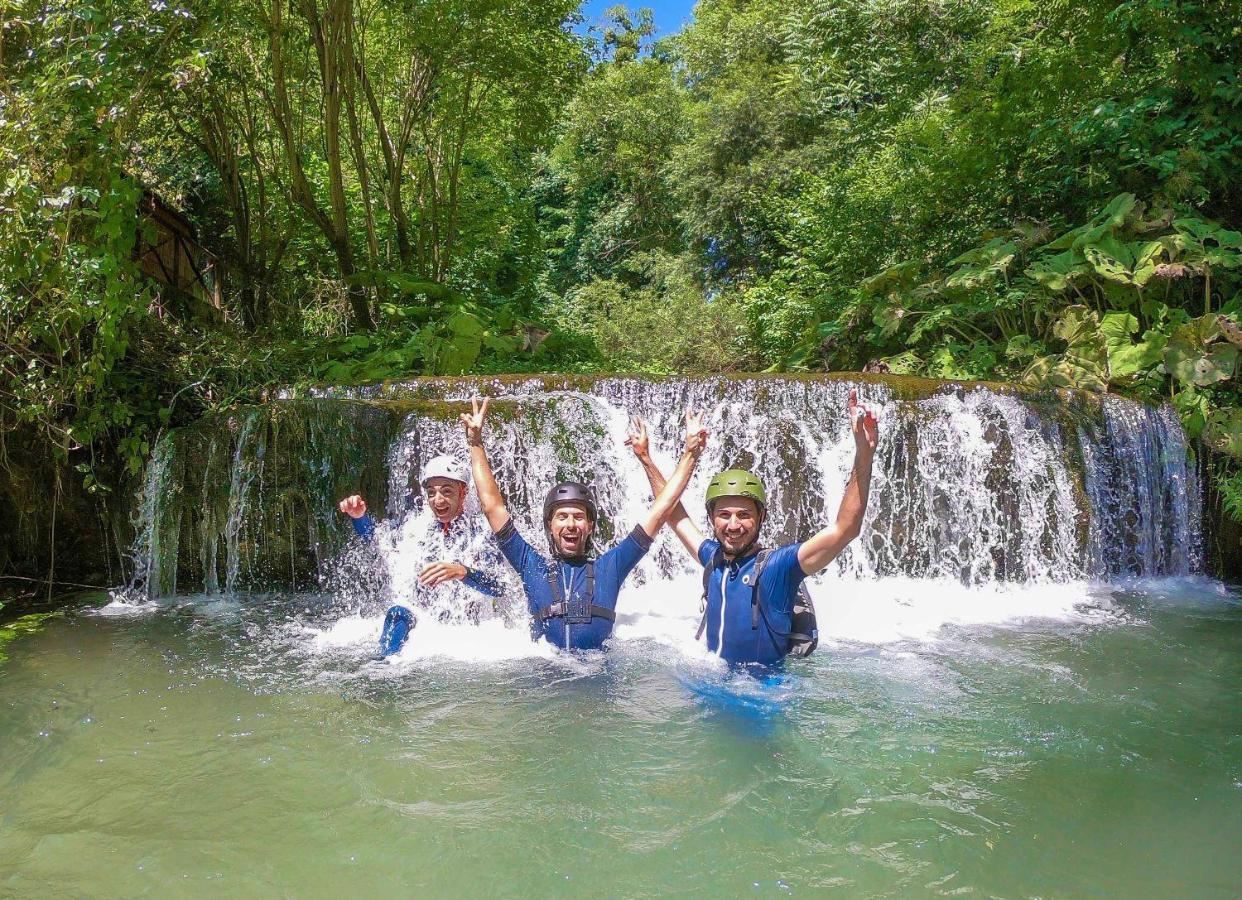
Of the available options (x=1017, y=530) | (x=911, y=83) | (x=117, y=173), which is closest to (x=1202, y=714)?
(x=1017, y=530)

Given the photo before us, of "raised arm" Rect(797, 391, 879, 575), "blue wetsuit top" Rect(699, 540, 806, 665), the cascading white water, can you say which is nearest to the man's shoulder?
"blue wetsuit top" Rect(699, 540, 806, 665)

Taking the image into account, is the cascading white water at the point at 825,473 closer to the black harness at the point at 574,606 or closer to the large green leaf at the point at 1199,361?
the large green leaf at the point at 1199,361

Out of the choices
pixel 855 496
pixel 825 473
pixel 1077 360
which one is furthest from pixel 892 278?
pixel 855 496

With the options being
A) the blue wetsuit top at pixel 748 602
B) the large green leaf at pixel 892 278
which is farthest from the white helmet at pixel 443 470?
the large green leaf at pixel 892 278

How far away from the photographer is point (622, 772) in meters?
3.44

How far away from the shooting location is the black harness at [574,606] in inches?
169

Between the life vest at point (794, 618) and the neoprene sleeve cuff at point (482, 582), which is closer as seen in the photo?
the life vest at point (794, 618)

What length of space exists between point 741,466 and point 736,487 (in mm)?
3726

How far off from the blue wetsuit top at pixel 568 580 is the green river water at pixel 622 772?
0.99 feet

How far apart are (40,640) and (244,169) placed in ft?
33.0

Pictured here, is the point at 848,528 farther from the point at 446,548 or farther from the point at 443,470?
the point at 446,548

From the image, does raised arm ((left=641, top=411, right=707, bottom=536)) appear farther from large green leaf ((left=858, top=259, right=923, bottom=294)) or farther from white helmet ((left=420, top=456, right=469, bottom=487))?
large green leaf ((left=858, top=259, right=923, bottom=294))

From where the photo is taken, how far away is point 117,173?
19.8 ft

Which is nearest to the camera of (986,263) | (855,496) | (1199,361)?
(855,496)
